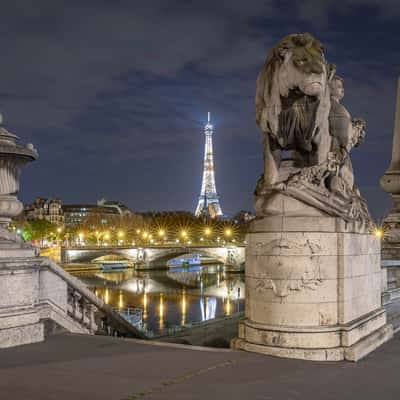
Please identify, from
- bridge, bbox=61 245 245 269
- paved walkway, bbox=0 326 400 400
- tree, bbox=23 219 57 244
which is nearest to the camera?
paved walkway, bbox=0 326 400 400

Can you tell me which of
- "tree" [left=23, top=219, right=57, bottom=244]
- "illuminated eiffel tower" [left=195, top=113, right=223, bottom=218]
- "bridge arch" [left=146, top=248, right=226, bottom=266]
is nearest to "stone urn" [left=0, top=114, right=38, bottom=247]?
"bridge arch" [left=146, top=248, right=226, bottom=266]

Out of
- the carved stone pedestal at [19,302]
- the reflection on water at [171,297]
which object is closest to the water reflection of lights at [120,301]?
the reflection on water at [171,297]

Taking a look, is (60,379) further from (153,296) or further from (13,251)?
(153,296)

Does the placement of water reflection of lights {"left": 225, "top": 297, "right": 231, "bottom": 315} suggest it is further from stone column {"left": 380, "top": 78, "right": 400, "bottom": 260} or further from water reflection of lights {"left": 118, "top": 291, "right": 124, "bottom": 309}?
stone column {"left": 380, "top": 78, "right": 400, "bottom": 260}

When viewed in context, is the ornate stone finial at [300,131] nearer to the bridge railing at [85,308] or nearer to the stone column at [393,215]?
the bridge railing at [85,308]

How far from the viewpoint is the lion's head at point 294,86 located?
8.17m

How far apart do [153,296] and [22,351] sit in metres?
46.2

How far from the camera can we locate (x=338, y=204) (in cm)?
841

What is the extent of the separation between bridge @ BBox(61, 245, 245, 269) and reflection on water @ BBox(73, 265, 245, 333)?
956 cm

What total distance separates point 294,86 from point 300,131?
696mm

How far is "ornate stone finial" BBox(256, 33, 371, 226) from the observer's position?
8273 millimetres

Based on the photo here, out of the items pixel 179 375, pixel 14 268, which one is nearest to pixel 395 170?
pixel 14 268

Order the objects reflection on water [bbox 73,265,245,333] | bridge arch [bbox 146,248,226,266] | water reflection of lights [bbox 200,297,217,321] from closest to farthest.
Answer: reflection on water [bbox 73,265,245,333] → water reflection of lights [bbox 200,297,217,321] → bridge arch [bbox 146,248,226,266]

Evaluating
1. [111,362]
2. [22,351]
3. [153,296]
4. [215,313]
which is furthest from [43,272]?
[153,296]
